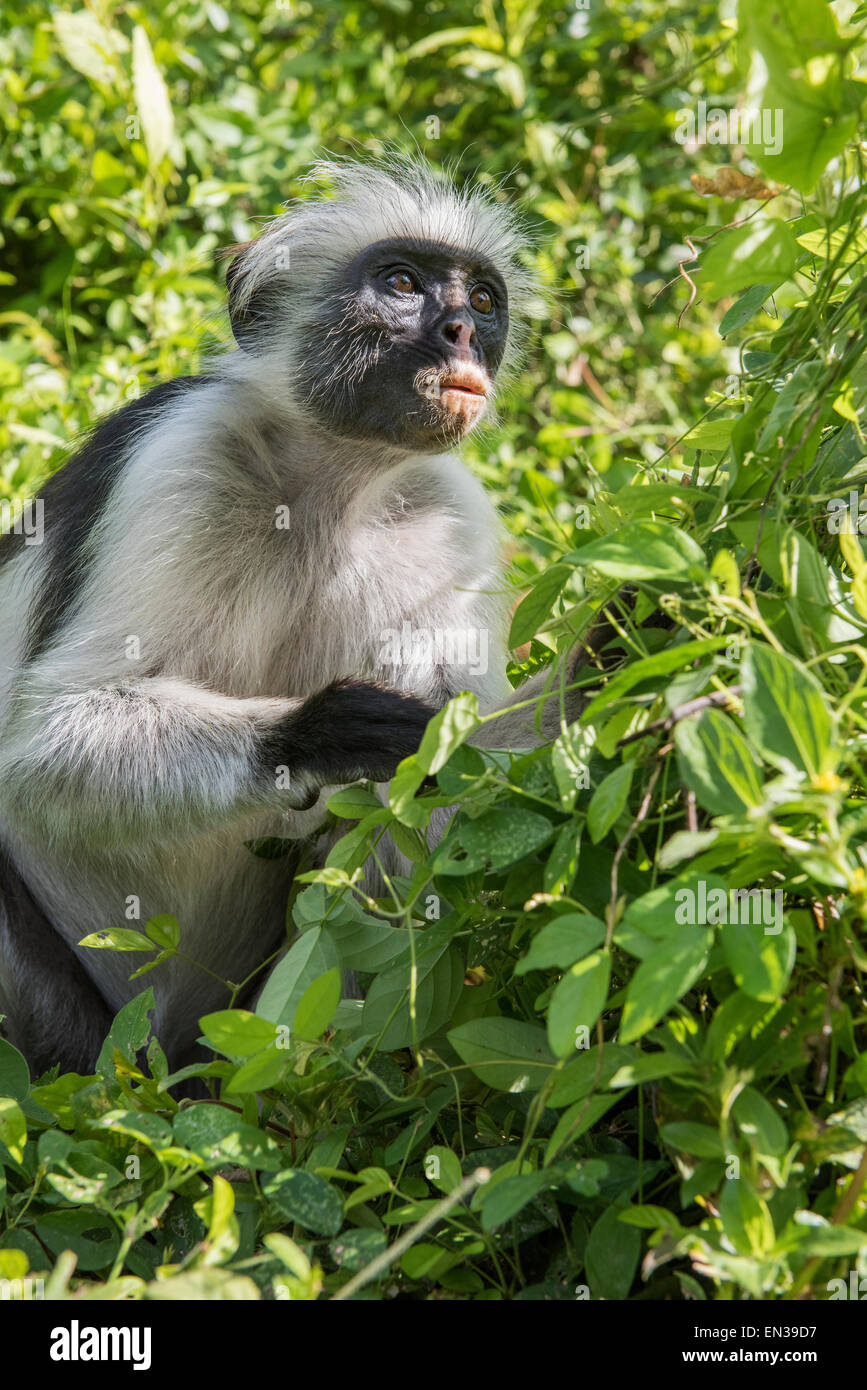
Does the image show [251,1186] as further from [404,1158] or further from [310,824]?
[310,824]

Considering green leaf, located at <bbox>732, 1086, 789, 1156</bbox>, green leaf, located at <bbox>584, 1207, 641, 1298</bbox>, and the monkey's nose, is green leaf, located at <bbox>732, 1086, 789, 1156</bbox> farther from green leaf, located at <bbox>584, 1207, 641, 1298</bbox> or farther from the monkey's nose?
the monkey's nose

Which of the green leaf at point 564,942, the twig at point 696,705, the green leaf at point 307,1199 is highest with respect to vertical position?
the twig at point 696,705

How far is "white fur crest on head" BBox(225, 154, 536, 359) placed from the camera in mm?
4793

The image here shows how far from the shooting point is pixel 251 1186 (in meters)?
2.72

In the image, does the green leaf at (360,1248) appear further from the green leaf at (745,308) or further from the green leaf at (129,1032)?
the green leaf at (745,308)

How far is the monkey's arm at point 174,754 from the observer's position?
12.0ft

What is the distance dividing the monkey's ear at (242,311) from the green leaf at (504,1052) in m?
2.90

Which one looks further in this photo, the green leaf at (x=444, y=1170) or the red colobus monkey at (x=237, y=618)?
the red colobus monkey at (x=237, y=618)

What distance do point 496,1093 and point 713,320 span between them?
249 inches

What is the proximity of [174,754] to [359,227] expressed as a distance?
2211mm

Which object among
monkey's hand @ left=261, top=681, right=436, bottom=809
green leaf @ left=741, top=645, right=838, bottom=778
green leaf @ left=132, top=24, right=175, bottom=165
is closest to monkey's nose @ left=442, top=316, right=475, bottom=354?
monkey's hand @ left=261, top=681, right=436, bottom=809

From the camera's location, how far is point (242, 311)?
15.7ft

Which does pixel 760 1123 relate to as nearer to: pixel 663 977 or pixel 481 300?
pixel 663 977

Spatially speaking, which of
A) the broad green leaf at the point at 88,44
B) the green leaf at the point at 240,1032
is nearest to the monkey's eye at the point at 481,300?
the green leaf at the point at 240,1032
